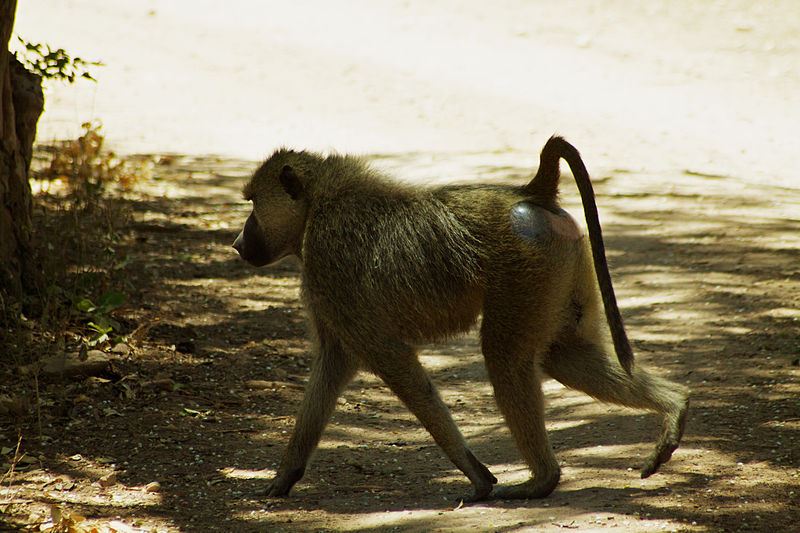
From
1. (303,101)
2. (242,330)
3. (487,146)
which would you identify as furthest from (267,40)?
(242,330)

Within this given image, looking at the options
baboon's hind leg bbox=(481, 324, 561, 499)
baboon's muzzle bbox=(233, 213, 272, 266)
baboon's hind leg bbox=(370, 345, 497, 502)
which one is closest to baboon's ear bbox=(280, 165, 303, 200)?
baboon's muzzle bbox=(233, 213, 272, 266)

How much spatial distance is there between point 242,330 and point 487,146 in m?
5.57

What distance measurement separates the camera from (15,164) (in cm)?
612

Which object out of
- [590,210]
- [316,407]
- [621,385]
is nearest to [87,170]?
[316,407]

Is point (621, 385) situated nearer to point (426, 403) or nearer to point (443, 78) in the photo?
point (426, 403)

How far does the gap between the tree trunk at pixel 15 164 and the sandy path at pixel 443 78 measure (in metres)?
4.97

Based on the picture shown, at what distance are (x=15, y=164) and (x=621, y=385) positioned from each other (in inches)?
171

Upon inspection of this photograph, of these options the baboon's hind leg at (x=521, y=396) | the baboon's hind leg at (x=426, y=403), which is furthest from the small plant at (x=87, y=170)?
the baboon's hind leg at (x=521, y=396)

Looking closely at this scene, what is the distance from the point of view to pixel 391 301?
4.50 metres

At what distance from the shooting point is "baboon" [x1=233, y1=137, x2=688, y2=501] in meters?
4.36

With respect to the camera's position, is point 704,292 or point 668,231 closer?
point 704,292

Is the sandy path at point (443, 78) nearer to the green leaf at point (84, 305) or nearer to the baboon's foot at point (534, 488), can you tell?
the green leaf at point (84, 305)

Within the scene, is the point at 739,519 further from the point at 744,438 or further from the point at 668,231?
the point at 668,231

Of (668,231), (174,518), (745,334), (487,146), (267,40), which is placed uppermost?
(267,40)
